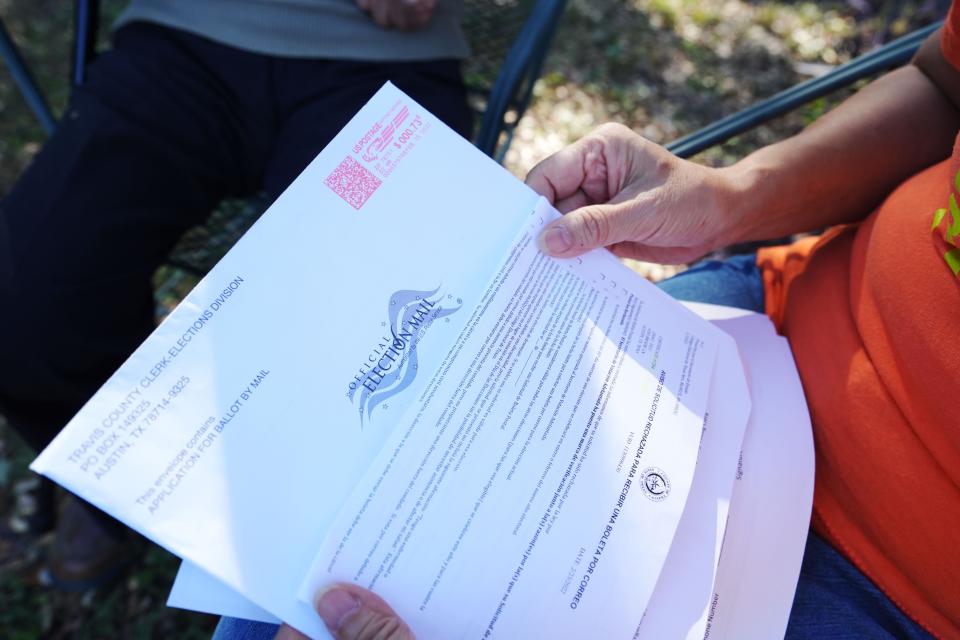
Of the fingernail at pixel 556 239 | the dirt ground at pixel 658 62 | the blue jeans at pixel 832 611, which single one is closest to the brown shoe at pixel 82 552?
the dirt ground at pixel 658 62

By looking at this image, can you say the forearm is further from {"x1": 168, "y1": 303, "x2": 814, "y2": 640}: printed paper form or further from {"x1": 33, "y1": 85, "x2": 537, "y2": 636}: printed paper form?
{"x1": 33, "y1": 85, "x2": 537, "y2": 636}: printed paper form

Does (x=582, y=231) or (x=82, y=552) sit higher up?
(x=582, y=231)

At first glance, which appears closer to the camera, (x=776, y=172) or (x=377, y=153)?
(x=377, y=153)

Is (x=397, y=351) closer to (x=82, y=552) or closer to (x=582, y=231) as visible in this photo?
(x=582, y=231)

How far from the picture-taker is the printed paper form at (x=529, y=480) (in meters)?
0.59

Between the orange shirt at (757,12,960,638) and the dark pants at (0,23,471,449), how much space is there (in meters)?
0.76

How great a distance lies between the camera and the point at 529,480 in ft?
2.06

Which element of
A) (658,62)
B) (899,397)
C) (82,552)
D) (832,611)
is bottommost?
(82,552)

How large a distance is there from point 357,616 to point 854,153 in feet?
→ 3.00

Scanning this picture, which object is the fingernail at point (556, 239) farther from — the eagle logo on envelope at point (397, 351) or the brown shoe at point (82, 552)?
the brown shoe at point (82, 552)

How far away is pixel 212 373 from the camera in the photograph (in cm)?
59

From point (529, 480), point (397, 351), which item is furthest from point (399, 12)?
point (529, 480)

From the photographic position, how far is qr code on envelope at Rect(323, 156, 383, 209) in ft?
2.30

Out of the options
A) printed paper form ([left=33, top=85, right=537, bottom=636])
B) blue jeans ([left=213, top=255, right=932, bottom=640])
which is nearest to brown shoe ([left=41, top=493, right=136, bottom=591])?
blue jeans ([left=213, top=255, right=932, bottom=640])
